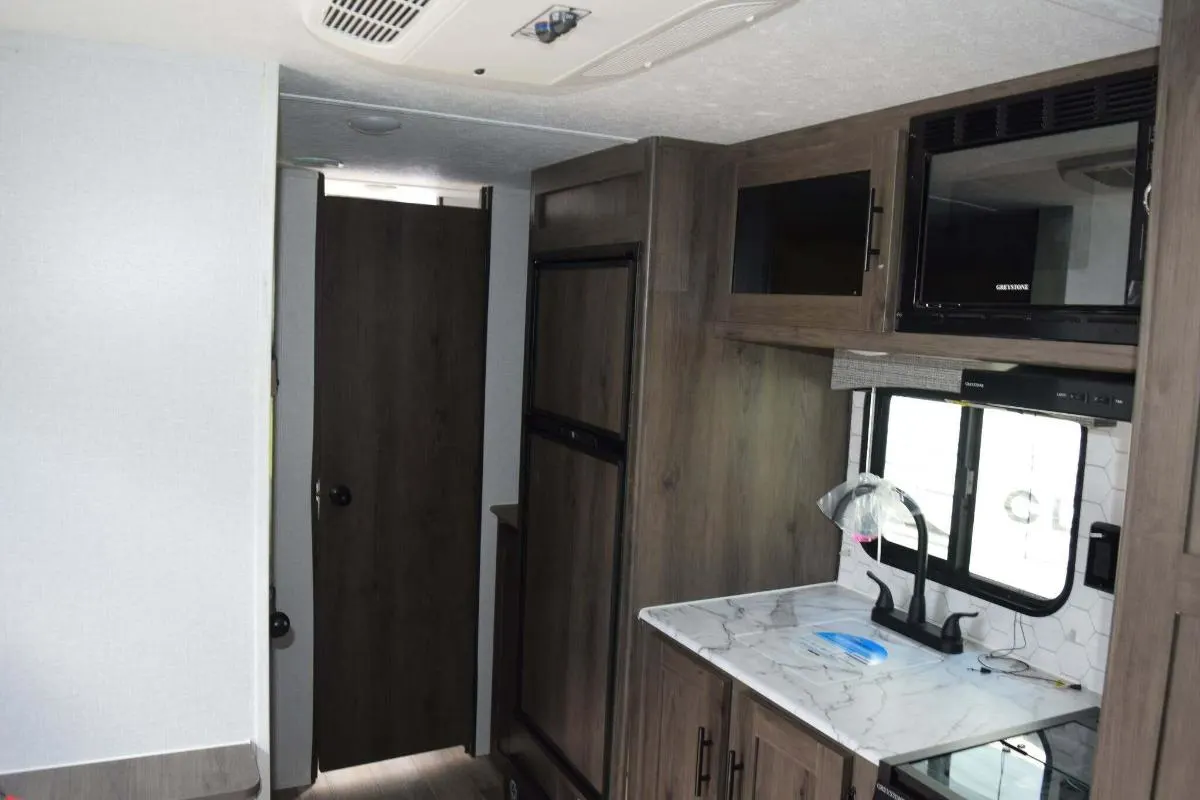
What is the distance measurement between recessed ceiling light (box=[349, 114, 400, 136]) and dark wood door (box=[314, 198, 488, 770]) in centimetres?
110

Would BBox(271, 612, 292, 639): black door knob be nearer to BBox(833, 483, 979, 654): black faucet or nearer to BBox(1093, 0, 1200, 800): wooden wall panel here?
BBox(833, 483, 979, 654): black faucet

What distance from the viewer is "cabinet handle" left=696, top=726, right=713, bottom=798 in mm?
2240

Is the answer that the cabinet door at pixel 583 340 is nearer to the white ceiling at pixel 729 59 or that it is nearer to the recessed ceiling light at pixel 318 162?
the white ceiling at pixel 729 59

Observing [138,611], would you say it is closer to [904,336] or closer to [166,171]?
[166,171]

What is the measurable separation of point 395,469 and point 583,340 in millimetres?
1305

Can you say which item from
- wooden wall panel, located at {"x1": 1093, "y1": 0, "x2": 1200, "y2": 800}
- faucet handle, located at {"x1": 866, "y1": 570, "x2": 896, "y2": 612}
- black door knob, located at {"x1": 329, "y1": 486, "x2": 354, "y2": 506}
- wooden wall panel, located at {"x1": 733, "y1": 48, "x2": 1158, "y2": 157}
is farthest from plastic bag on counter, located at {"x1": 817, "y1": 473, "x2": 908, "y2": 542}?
black door knob, located at {"x1": 329, "y1": 486, "x2": 354, "y2": 506}

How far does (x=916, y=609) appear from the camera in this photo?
2.38 m

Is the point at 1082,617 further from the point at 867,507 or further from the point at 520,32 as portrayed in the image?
the point at 520,32

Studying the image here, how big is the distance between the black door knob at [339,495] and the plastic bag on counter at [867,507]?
1.93 m

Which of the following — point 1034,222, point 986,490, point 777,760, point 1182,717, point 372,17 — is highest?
point 372,17

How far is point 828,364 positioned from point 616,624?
0.97 m

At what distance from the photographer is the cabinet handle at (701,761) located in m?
2.24

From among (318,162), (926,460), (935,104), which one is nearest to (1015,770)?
(926,460)

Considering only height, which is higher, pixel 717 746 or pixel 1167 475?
pixel 1167 475
